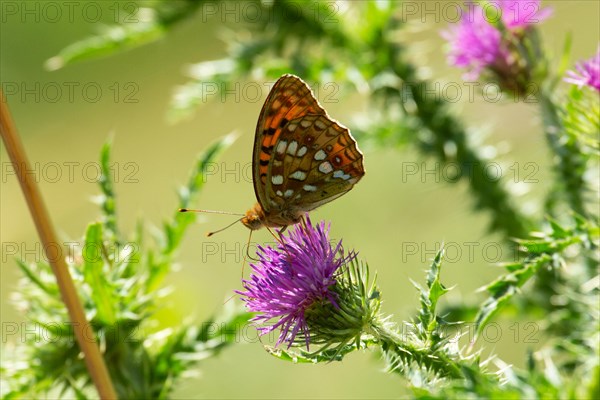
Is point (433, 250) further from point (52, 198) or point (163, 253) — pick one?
point (52, 198)

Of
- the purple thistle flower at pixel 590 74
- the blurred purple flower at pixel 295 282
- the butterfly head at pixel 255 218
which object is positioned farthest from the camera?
the butterfly head at pixel 255 218

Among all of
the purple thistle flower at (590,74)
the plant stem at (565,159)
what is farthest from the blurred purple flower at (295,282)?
the plant stem at (565,159)

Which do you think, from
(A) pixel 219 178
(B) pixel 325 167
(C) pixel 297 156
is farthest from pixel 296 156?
(A) pixel 219 178

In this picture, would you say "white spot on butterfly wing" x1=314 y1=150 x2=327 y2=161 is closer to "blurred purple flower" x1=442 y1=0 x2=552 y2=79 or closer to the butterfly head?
the butterfly head

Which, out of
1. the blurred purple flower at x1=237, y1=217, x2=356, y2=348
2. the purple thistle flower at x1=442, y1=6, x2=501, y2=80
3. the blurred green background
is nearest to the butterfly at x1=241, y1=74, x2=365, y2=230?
the blurred purple flower at x1=237, y1=217, x2=356, y2=348

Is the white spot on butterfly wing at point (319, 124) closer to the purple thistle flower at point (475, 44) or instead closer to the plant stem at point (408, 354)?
the plant stem at point (408, 354)

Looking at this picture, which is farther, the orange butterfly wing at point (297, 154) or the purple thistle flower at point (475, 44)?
the purple thistle flower at point (475, 44)

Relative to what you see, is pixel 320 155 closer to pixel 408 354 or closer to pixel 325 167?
pixel 325 167
